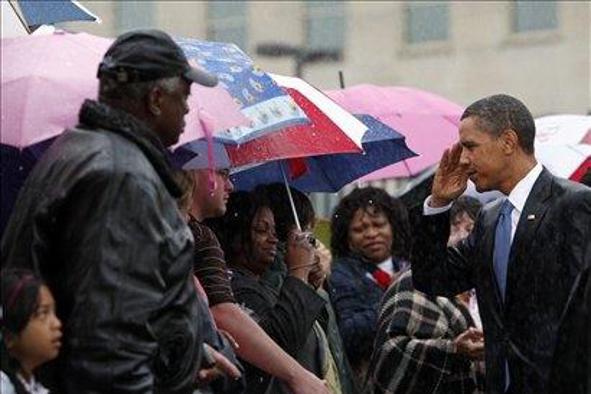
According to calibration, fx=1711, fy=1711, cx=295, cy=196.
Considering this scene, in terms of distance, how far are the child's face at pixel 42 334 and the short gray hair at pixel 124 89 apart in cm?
60

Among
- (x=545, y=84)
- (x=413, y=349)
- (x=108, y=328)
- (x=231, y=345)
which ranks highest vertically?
(x=108, y=328)

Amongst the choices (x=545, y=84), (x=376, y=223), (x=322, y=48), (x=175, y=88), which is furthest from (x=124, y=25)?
(x=175, y=88)

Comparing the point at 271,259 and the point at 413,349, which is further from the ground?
the point at 271,259

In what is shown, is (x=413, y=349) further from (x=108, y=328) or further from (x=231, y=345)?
(x=108, y=328)

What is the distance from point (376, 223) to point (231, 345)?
323 cm

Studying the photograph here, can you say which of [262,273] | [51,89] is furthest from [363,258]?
[51,89]

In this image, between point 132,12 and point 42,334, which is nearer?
point 42,334

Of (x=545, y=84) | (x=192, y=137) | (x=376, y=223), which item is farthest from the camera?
(x=545, y=84)

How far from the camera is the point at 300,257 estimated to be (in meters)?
6.53

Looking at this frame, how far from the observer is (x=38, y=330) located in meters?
4.32

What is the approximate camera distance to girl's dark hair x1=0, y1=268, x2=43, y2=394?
4312mm

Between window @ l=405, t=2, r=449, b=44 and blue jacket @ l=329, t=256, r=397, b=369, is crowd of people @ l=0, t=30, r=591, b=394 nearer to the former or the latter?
blue jacket @ l=329, t=256, r=397, b=369

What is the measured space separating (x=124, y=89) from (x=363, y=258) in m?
4.17

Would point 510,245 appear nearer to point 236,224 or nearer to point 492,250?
point 492,250
